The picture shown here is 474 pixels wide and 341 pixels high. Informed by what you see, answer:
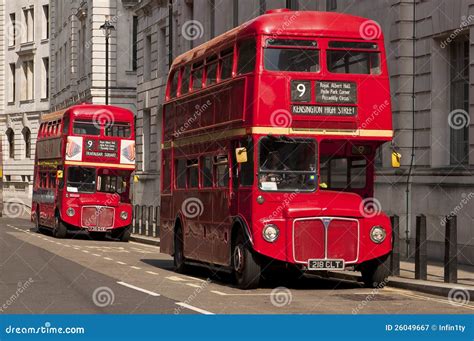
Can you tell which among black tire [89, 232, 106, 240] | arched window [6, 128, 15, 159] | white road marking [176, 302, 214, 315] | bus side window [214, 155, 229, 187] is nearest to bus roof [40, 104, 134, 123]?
black tire [89, 232, 106, 240]

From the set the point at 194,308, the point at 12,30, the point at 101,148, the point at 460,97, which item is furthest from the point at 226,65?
the point at 12,30

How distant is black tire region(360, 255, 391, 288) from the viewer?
19.0m

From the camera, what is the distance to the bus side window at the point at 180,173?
23.5 metres

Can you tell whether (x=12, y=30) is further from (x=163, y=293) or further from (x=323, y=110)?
(x=163, y=293)

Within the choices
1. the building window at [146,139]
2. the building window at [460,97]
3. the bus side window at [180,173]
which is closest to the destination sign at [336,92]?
the bus side window at [180,173]

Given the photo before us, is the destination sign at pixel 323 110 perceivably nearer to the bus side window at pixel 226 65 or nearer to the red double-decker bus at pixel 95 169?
the bus side window at pixel 226 65

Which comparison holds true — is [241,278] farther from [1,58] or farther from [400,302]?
[1,58]

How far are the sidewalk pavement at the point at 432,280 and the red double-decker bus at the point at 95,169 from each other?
16354mm

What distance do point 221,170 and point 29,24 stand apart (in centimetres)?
6953

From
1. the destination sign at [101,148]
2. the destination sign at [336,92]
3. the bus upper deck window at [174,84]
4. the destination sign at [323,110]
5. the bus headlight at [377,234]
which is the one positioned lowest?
the bus headlight at [377,234]

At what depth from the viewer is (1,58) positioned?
89.2 metres

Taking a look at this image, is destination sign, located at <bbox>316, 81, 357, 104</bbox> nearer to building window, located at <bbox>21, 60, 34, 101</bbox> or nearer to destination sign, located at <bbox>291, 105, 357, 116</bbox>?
destination sign, located at <bbox>291, 105, 357, 116</bbox>

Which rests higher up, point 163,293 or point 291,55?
point 291,55

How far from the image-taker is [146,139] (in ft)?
170
